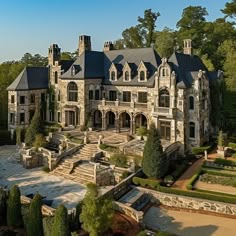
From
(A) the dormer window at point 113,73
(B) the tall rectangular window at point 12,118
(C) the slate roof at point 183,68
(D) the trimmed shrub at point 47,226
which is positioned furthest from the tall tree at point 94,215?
(B) the tall rectangular window at point 12,118

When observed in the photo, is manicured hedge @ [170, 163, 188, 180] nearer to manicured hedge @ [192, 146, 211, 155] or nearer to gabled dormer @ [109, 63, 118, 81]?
manicured hedge @ [192, 146, 211, 155]

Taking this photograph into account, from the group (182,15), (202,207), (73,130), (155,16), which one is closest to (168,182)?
(202,207)

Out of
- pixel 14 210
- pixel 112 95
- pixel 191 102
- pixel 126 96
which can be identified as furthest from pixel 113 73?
pixel 14 210

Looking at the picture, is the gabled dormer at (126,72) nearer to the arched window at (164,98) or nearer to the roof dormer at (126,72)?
the roof dormer at (126,72)

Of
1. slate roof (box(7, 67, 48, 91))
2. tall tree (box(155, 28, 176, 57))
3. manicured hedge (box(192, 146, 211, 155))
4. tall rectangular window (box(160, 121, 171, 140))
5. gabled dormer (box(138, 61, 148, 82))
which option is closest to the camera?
manicured hedge (box(192, 146, 211, 155))

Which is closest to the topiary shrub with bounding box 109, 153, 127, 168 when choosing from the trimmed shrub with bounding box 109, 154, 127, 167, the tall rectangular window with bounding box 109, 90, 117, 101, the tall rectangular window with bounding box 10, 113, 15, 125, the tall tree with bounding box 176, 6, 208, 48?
the trimmed shrub with bounding box 109, 154, 127, 167

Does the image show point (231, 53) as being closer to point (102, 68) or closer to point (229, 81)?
point (229, 81)
